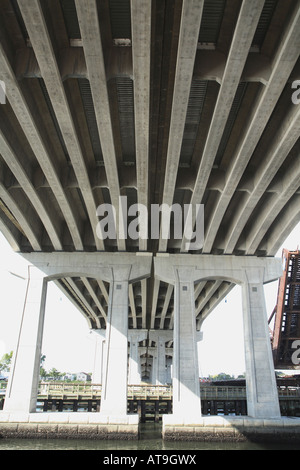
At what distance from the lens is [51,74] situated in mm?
10258

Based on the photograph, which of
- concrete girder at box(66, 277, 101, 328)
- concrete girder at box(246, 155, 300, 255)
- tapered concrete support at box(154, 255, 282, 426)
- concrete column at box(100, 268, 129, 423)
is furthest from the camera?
concrete girder at box(66, 277, 101, 328)

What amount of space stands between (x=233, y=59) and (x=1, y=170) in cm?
1126

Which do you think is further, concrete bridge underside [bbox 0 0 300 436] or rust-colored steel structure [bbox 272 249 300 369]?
rust-colored steel structure [bbox 272 249 300 369]

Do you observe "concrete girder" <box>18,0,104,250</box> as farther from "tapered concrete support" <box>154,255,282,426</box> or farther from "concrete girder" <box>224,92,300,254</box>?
"tapered concrete support" <box>154,255,282,426</box>

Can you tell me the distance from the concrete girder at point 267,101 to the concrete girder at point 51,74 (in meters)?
6.06

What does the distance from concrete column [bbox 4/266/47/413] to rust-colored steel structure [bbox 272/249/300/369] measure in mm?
15305

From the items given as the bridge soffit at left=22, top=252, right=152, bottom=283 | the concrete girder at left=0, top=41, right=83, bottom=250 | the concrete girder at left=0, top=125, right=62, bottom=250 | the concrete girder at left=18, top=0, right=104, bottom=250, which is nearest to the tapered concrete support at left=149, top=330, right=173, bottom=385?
the bridge soffit at left=22, top=252, right=152, bottom=283

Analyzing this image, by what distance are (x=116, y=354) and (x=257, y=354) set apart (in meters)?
7.95

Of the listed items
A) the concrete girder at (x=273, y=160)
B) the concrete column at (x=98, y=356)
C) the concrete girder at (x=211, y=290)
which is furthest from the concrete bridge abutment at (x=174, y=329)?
the concrete column at (x=98, y=356)

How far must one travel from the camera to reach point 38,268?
72.7 feet

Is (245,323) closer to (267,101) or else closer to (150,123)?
(150,123)

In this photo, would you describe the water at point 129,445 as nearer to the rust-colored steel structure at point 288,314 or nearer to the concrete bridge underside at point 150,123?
the concrete bridge underside at point 150,123

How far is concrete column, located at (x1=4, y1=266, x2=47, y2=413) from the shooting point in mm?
19094

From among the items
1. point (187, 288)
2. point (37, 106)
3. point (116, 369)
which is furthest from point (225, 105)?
point (116, 369)
